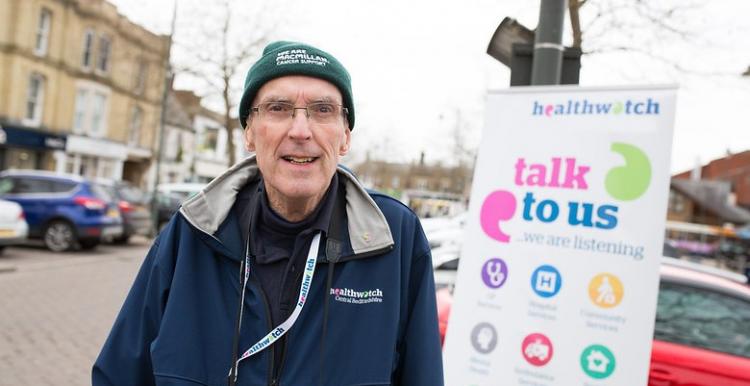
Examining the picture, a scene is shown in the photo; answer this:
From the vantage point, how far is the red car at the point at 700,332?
3980 mm

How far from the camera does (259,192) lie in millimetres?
1871

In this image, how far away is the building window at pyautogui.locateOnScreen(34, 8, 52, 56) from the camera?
79.9 ft

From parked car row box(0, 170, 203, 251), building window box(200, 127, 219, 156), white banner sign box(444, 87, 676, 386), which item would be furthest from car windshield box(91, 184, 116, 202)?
building window box(200, 127, 219, 156)

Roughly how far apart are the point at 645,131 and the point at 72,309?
23.9 ft

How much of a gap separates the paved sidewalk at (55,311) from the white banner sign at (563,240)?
3.53 metres

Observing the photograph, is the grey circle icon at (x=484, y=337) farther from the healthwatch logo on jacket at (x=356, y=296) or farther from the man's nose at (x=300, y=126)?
the man's nose at (x=300, y=126)

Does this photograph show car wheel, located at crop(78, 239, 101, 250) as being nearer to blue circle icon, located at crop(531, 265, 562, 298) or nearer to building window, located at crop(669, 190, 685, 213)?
blue circle icon, located at crop(531, 265, 562, 298)

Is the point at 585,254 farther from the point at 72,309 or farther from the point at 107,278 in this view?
the point at 107,278

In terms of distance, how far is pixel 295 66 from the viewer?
1.71 m

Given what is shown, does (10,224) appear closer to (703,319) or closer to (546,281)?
(546,281)

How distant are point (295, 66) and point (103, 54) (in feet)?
100

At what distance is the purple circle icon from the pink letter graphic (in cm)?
14

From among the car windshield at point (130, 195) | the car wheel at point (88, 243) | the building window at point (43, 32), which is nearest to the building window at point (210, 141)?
the building window at point (43, 32)

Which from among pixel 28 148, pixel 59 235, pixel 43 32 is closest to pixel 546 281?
pixel 59 235
